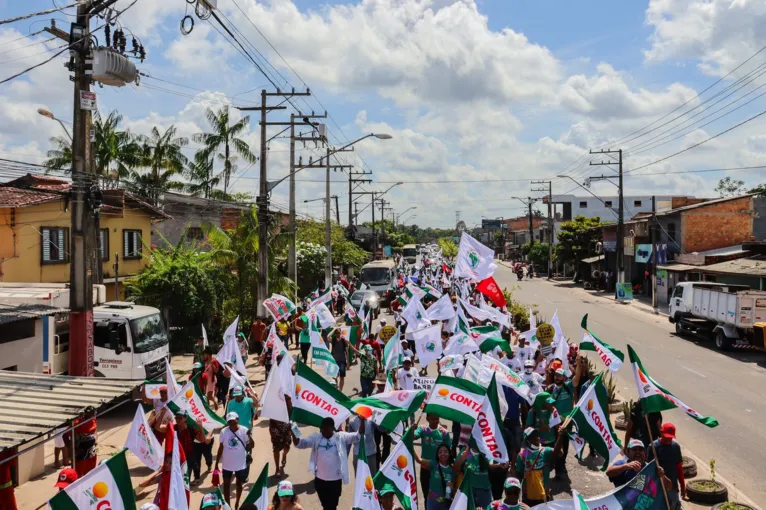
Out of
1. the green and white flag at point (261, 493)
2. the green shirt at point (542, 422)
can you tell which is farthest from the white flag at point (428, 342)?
the green and white flag at point (261, 493)

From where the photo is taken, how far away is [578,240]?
5481cm

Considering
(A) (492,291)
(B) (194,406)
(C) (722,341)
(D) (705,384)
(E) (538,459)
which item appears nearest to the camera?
(E) (538,459)

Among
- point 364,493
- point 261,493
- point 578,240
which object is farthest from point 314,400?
point 578,240

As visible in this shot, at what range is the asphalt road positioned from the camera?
1124 cm

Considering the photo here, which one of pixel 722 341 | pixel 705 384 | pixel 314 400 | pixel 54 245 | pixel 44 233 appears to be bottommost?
pixel 705 384

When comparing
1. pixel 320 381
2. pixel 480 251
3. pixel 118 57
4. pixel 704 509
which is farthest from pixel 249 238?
pixel 704 509

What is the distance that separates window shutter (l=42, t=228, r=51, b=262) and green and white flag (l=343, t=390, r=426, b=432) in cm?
1987

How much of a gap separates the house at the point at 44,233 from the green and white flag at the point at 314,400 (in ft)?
50.1

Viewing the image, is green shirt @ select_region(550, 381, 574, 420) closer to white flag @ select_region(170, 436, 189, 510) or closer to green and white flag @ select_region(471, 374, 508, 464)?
green and white flag @ select_region(471, 374, 508, 464)

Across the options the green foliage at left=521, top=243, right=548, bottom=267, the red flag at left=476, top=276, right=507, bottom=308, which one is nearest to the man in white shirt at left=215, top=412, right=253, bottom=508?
the red flag at left=476, top=276, right=507, bottom=308

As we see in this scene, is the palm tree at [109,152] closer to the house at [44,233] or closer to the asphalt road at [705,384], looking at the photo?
the house at [44,233]

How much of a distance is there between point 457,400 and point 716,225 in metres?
36.2

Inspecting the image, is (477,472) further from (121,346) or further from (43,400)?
(121,346)

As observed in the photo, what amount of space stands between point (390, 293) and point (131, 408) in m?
21.0
